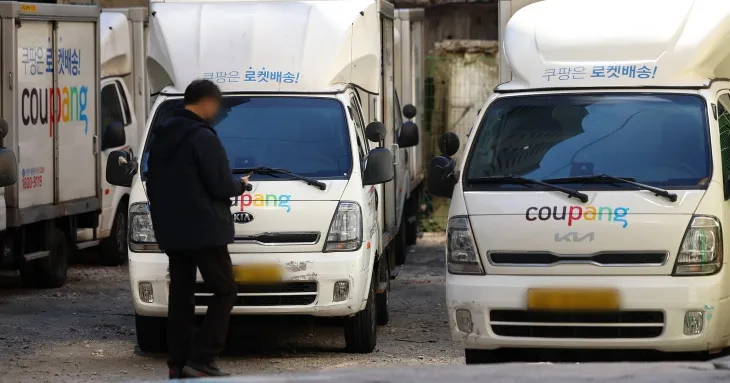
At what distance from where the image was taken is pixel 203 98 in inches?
348

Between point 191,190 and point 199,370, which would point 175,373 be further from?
point 191,190

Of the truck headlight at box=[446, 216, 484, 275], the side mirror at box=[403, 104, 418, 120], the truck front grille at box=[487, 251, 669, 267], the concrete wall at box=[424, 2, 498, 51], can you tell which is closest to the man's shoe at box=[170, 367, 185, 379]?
the truck headlight at box=[446, 216, 484, 275]

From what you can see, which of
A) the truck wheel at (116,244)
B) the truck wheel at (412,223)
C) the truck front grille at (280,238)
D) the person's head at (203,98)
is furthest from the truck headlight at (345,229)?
the truck wheel at (412,223)

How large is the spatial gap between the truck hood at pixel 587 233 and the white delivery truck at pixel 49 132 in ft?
20.7

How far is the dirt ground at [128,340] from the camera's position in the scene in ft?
34.1

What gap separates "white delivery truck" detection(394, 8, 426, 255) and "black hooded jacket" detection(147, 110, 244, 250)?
720cm

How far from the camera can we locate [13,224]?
1380 centimetres

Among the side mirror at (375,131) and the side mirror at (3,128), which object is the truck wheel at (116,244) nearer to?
the side mirror at (3,128)

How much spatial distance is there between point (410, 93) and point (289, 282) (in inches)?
328

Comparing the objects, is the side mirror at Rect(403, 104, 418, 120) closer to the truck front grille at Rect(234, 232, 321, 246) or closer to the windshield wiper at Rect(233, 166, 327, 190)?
the windshield wiper at Rect(233, 166, 327, 190)

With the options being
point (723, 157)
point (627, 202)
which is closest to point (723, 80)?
point (723, 157)

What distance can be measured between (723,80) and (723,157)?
84 centimetres

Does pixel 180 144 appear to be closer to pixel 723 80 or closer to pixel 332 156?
pixel 332 156

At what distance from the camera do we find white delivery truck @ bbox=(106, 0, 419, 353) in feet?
34.0
